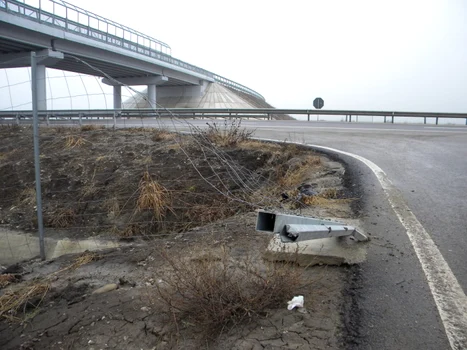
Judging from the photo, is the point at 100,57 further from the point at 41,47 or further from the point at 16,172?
the point at 16,172

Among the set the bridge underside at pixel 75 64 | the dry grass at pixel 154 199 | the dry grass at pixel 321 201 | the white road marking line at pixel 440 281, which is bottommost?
the dry grass at pixel 154 199

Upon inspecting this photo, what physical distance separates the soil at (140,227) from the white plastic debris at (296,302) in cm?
4

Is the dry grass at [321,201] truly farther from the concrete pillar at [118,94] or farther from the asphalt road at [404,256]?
the concrete pillar at [118,94]

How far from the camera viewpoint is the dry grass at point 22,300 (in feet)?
12.3

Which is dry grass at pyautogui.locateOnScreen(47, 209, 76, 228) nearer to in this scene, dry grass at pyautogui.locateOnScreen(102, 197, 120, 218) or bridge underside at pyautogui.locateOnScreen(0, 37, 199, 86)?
dry grass at pyautogui.locateOnScreen(102, 197, 120, 218)

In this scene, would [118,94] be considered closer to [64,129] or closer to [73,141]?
[73,141]

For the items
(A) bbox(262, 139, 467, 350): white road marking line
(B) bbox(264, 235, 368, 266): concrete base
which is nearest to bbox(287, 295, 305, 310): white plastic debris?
(B) bbox(264, 235, 368, 266): concrete base

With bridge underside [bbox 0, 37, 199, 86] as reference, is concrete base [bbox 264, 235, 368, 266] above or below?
below

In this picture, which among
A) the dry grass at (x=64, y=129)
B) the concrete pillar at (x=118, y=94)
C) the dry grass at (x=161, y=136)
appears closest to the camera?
the concrete pillar at (x=118, y=94)

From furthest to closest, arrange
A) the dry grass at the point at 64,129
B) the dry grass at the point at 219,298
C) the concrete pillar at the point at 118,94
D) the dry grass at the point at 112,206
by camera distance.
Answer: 1. the dry grass at the point at 64,129
2. the dry grass at the point at 112,206
3. the concrete pillar at the point at 118,94
4. the dry grass at the point at 219,298

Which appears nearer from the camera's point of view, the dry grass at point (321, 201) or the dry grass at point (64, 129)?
the dry grass at point (321, 201)

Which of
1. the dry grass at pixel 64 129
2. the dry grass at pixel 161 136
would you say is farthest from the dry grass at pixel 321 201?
the dry grass at pixel 64 129

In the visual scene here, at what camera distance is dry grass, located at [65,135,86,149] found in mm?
11234

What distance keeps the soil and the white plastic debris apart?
36mm
